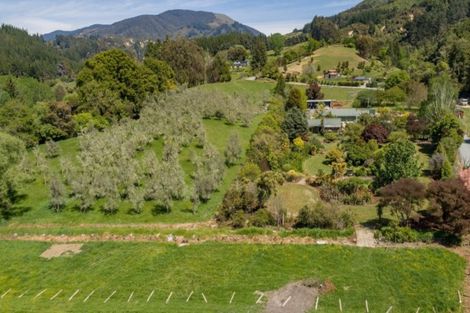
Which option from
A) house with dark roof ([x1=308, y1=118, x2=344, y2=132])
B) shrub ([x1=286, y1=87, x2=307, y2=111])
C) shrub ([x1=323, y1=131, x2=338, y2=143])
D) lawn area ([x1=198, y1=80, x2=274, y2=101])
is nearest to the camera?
shrub ([x1=323, y1=131, x2=338, y2=143])

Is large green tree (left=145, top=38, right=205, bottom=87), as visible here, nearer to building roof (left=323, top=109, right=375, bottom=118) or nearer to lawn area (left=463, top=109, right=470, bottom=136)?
building roof (left=323, top=109, right=375, bottom=118)

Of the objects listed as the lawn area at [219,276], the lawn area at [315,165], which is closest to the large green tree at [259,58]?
the lawn area at [315,165]

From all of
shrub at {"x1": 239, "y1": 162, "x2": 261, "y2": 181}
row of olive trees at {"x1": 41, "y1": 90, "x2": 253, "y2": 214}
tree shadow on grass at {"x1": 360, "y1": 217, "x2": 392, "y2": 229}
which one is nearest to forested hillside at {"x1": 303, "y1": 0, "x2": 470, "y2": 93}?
row of olive trees at {"x1": 41, "y1": 90, "x2": 253, "y2": 214}

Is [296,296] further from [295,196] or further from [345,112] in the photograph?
[345,112]

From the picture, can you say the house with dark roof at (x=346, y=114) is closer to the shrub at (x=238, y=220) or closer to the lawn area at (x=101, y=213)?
the lawn area at (x=101, y=213)

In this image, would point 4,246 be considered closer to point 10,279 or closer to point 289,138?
point 10,279

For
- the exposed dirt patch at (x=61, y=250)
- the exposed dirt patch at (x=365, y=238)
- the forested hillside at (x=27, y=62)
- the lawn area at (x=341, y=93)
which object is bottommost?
the exposed dirt patch at (x=61, y=250)

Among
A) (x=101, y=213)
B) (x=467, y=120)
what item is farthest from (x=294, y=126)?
(x=467, y=120)
